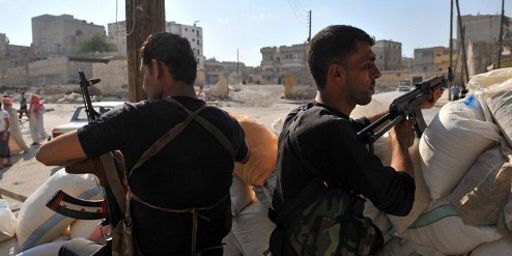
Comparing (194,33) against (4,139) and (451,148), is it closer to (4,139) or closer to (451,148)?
(4,139)

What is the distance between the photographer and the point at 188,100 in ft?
5.71

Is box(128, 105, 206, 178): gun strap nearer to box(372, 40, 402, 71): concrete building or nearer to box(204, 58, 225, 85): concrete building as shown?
box(204, 58, 225, 85): concrete building

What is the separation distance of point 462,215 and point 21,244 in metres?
2.69

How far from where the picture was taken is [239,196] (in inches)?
104

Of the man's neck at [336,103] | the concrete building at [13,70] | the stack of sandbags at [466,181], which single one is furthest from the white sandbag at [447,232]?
the concrete building at [13,70]

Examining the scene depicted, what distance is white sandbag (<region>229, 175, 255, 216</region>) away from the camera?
2.62m

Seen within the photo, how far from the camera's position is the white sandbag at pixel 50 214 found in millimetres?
2957

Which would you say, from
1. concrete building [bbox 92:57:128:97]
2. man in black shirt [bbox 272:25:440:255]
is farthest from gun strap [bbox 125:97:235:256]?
concrete building [bbox 92:57:128:97]

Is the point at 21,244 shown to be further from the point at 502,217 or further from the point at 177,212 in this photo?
the point at 502,217

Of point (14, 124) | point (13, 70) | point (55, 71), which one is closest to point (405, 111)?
point (14, 124)

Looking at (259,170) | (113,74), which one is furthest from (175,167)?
(113,74)

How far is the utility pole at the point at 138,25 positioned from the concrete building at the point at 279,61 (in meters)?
61.7

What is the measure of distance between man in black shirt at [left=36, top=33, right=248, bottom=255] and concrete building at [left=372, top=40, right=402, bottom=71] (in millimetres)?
68715

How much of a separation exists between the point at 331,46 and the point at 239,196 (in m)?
1.36
